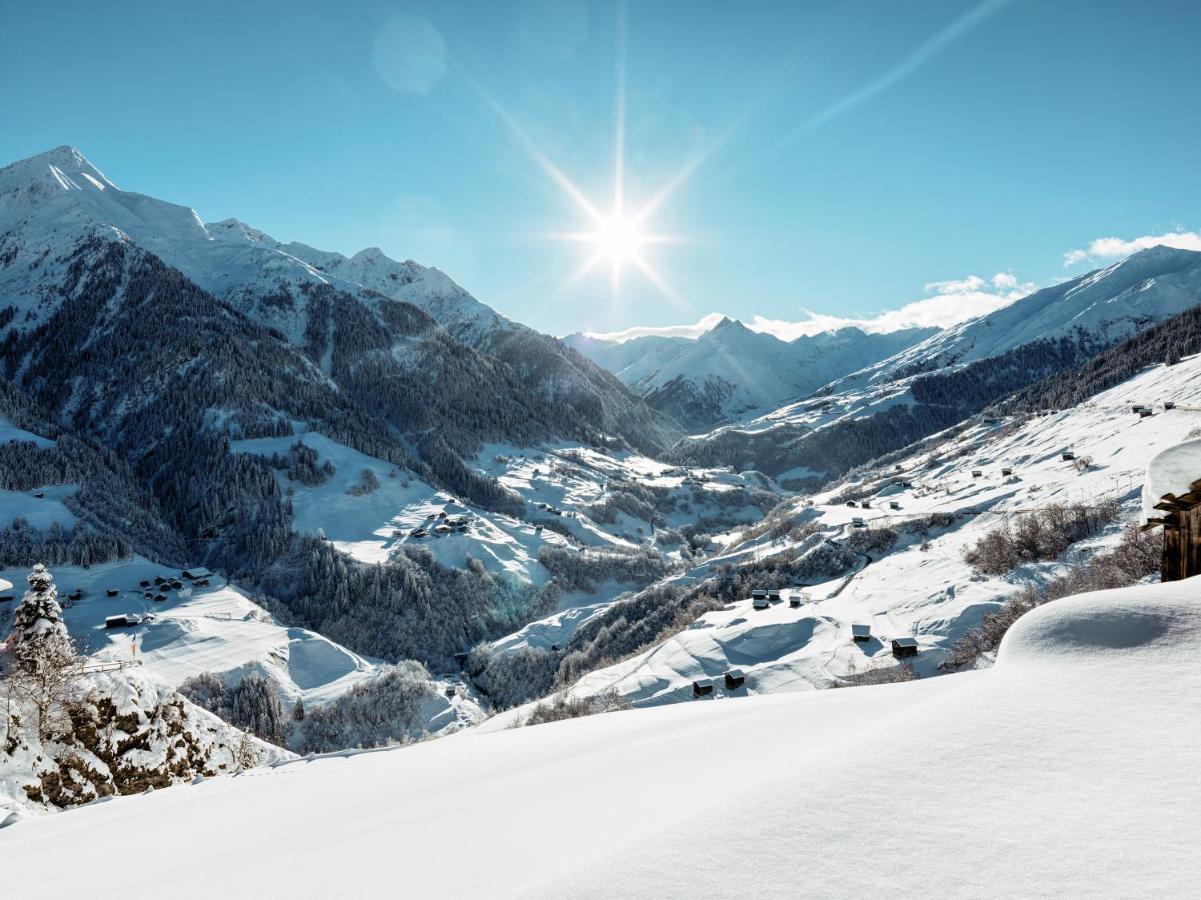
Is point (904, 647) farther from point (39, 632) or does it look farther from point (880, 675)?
point (39, 632)

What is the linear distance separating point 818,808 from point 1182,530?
15499mm

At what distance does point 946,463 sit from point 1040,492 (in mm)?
37997

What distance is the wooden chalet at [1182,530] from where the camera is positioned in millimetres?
13266

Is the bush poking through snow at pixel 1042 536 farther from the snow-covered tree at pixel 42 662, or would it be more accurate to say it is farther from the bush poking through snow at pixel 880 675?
the snow-covered tree at pixel 42 662

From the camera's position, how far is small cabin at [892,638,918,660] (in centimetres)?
2331

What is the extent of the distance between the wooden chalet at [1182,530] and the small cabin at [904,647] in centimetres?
1050

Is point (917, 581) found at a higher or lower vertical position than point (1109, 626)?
lower

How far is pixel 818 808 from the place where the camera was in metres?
3.95

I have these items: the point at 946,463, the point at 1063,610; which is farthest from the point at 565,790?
the point at 946,463

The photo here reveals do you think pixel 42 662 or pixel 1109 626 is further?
pixel 42 662

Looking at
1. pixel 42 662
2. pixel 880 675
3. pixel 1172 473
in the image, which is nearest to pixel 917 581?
pixel 880 675

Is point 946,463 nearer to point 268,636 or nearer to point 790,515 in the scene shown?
point 790,515

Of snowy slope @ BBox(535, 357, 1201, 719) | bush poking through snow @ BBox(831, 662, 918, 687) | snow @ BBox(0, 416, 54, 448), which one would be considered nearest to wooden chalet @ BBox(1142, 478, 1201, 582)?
snowy slope @ BBox(535, 357, 1201, 719)

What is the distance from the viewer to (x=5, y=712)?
75.1 feet
